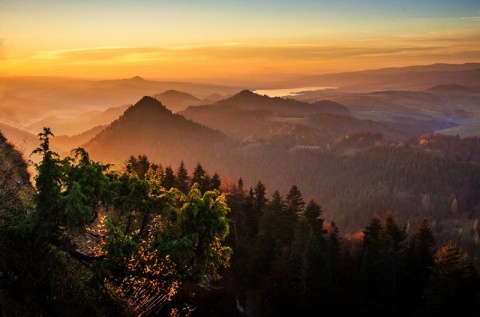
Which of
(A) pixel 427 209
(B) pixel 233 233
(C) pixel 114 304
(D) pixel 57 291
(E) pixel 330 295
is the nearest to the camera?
(D) pixel 57 291

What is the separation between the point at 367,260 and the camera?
4241 centimetres

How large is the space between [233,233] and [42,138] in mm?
39358

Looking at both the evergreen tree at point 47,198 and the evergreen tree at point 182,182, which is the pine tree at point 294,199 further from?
the evergreen tree at point 47,198

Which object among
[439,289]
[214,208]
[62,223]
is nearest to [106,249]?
[62,223]

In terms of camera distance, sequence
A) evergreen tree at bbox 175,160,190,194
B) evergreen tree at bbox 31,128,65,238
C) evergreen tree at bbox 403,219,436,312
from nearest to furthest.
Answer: evergreen tree at bbox 31,128,65,238 → evergreen tree at bbox 403,219,436,312 → evergreen tree at bbox 175,160,190,194

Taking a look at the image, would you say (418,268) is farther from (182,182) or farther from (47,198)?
(47,198)

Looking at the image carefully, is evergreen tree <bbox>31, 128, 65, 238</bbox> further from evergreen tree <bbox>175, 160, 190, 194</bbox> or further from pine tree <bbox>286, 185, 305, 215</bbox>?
evergreen tree <bbox>175, 160, 190, 194</bbox>

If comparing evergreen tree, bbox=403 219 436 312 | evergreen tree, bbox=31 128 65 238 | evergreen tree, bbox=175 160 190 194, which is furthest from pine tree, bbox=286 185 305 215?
evergreen tree, bbox=31 128 65 238

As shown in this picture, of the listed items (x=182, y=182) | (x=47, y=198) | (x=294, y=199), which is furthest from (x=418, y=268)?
(x=47, y=198)

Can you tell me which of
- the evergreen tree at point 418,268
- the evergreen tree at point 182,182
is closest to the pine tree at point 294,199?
the evergreen tree at point 418,268

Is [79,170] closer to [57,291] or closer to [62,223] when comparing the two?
[62,223]

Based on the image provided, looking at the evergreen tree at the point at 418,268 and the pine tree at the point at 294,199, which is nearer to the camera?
the evergreen tree at the point at 418,268

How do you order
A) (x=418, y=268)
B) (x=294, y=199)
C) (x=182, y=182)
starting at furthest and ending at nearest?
(x=182, y=182)
(x=294, y=199)
(x=418, y=268)

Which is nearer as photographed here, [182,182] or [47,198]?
[47,198]
